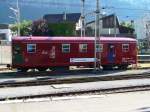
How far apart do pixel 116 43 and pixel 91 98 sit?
67.1ft

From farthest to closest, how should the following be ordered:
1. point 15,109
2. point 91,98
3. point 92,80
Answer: point 92,80 < point 91,98 < point 15,109

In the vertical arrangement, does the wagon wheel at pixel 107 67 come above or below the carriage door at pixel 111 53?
below

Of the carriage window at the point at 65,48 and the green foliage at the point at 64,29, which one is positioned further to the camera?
the green foliage at the point at 64,29

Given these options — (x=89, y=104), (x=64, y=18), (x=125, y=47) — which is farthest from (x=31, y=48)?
(x=64, y=18)

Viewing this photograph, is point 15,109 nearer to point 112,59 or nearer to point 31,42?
point 31,42

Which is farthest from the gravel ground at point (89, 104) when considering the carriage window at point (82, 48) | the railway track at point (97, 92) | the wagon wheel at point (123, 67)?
the wagon wheel at point (123, 67)

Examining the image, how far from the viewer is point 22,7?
7259 inches

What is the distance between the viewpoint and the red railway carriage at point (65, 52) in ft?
121

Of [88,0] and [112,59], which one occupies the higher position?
[88,0]

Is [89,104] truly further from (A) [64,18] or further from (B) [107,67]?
(A) [64,18]

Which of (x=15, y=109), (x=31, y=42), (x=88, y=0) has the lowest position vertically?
(x=15, y=109)

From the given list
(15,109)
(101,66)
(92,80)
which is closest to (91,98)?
(15,109)

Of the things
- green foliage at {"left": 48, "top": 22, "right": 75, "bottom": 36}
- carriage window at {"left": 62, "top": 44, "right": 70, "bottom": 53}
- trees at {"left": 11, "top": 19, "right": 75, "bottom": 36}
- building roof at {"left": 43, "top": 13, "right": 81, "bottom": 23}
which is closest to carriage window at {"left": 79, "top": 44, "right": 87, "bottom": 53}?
carriage window at {"left": 62, "top": 44, "right": 70, "bottom": 53}

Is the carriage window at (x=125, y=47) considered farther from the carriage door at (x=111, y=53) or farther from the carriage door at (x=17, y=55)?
the carriage door at (x=17, y=55)
